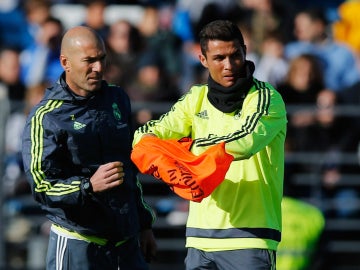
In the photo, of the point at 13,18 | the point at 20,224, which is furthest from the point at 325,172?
the point at 13,18

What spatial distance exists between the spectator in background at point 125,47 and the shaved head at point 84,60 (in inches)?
199

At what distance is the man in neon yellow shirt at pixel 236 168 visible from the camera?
A: 6973mm

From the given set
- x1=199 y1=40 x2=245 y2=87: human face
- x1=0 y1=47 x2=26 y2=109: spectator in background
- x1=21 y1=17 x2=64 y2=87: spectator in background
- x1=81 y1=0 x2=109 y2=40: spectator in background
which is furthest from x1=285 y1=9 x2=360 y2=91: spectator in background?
x1=199 y1=40 x2=245 y2=87: human face

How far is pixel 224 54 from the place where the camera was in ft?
22.9

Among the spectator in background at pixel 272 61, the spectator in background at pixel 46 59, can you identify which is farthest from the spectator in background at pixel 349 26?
the spectator in background at pixel 46 59

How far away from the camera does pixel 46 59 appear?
12844mm

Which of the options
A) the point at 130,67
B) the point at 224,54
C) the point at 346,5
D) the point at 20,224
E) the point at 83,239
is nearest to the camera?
the point at 224,54

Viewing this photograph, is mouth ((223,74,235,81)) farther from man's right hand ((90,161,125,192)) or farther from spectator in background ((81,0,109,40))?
spectator in background ((81,0,109,40))

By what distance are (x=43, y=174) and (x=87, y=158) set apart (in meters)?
0.33

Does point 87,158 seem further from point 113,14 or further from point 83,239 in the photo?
point 113,14

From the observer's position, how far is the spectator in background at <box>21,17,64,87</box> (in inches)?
501

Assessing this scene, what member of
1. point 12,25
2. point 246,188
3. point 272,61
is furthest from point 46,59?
point 246,188

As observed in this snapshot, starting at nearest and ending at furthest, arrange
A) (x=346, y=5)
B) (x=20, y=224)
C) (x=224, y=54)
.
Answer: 1. (x=224, y=54)
2. (x=20, y=224)
3. (x=346, y=5)

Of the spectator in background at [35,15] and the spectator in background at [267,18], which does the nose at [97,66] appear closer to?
the spectator in background at [267,18]
